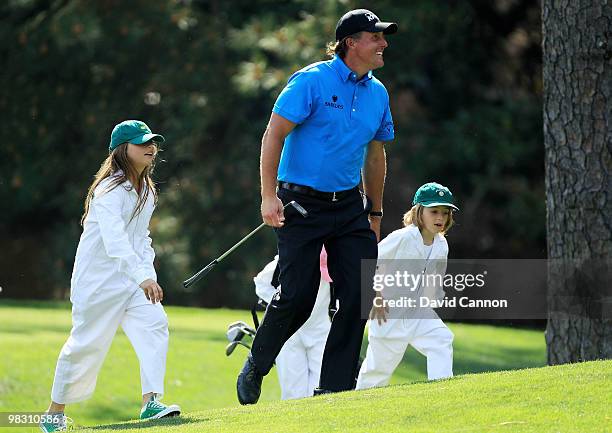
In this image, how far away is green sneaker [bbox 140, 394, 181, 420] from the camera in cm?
662

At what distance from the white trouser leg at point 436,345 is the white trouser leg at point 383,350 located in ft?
0.33

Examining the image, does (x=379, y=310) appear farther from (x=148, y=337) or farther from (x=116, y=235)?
(x=116, y=235)

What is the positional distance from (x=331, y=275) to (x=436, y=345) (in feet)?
3.68

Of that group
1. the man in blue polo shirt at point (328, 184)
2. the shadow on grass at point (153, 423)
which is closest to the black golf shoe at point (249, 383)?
the man in blue polo shirt at point (328, 184)

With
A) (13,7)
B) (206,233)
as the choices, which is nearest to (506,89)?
(206,233)

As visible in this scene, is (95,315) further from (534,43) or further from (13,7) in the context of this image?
(13,7)

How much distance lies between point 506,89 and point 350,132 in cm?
1555

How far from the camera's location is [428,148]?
20859 mm

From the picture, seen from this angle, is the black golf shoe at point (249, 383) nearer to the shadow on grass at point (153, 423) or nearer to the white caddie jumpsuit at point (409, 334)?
the shadow on grass at point (153, 423)

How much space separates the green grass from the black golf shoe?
1.46 feet

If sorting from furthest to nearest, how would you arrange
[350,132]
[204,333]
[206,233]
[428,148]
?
[206,233] < [428,148] < [204,333] < [350,132]

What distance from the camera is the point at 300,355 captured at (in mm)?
8484

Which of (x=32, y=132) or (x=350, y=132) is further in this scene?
(x=32, y=132)

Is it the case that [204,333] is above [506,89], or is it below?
below
